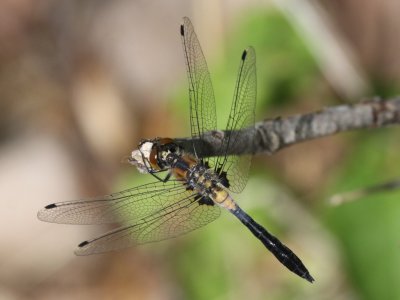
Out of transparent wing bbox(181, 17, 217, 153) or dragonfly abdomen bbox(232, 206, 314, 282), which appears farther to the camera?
dragonfly abdomen bbox(232, 206, 314, 282)

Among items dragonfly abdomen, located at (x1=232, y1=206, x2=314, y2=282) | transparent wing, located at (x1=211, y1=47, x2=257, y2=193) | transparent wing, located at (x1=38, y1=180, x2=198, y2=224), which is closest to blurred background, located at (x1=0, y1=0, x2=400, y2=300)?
dragonfly abdomen, located at (x1=232, y1=206, x2=314, y2=282)

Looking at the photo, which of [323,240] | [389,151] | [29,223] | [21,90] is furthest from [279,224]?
[21,90]

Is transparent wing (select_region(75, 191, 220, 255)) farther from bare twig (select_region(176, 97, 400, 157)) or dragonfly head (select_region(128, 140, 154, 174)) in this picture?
bare twig (select_region(176, 97, 400, 157))

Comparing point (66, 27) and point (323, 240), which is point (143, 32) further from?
point (323, 240)

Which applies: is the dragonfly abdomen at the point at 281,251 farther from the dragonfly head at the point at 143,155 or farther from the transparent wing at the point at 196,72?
the dragonfly head at the point at 143,155

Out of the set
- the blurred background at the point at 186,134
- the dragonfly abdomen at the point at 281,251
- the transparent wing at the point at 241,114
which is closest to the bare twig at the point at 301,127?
the transparent wing at the point at 241,114

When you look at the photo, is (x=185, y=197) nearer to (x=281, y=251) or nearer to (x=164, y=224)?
(x=164, y=224)

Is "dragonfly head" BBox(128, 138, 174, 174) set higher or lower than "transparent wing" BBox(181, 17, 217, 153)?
lower
